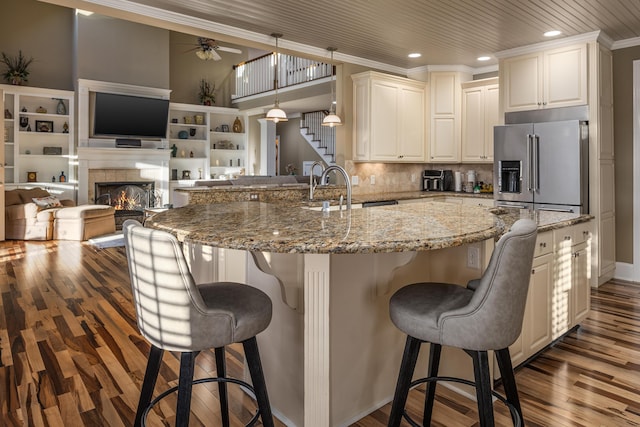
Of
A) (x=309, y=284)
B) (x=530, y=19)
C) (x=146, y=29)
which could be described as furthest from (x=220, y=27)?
(x=146, y=29)

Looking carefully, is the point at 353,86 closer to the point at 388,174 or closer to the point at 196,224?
the point at 388,174

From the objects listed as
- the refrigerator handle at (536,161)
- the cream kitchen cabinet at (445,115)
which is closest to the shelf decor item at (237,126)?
the cream kitchen cabinet at (445,115)

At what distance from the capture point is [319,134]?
36.9 ft

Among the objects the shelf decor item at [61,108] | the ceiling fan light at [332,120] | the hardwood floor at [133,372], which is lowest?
the hardwood floor at [133,372]

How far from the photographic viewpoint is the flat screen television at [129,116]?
8.73 meters

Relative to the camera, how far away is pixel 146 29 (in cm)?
951

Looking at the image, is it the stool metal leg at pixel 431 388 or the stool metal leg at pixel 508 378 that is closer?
the stool metal leg at pixel 508 378

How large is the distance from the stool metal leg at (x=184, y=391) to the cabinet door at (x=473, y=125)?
5.24 m

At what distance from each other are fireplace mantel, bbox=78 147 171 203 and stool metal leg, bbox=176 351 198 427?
8.33 m

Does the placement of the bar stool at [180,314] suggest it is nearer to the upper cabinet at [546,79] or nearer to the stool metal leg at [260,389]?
the stool metal leg at [260,389]

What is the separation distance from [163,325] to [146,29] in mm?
9732

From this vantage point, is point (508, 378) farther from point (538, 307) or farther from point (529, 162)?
point (529, 162)

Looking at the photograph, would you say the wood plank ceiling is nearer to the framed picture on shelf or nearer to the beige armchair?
the beige armchair

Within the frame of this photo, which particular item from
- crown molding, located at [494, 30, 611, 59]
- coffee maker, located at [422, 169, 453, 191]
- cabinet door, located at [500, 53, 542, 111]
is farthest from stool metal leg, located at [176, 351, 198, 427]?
coffee maker, located at [422, 169, 453, 191]
